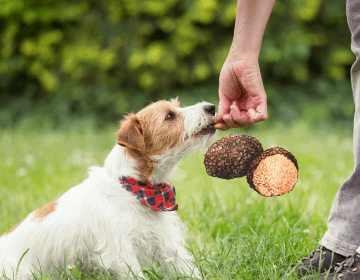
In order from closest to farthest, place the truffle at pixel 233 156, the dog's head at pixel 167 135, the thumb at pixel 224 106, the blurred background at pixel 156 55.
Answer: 1. the truffle at pixel 233 156
2. the thumb at pixel 224 106
3. the dog's head at pixel 167 135
4. the blurred background at pixel 156 55

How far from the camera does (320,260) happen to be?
199 cm

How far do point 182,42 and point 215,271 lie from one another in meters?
6.89

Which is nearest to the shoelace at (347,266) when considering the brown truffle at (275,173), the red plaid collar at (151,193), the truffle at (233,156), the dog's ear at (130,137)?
the brown truffle at (275,173)

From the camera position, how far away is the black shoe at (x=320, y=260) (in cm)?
→ 201

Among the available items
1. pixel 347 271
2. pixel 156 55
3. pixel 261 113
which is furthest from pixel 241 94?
pixel 156 55

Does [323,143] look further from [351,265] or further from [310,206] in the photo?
[351,265]

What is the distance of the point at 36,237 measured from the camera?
2.30 meters

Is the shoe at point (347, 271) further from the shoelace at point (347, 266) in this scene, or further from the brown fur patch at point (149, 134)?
the brown fur patch at point (149, 134)

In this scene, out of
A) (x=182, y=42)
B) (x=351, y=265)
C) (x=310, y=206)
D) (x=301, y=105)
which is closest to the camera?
(x=351, y=265)

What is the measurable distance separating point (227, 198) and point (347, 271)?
5.57 feet

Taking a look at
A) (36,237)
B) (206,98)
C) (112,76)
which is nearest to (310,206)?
(36,237)

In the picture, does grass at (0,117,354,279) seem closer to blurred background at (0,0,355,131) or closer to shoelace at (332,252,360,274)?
shoelace at (332,252,360,274)

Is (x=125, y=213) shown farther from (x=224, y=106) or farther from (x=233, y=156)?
(x=224, y=106)

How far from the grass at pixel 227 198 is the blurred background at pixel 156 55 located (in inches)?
68.6
